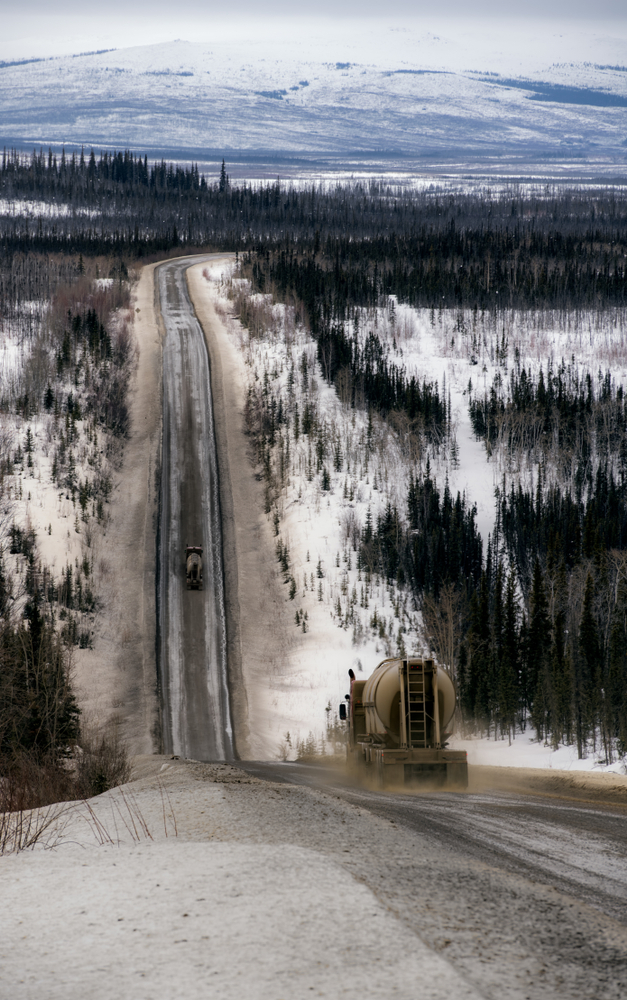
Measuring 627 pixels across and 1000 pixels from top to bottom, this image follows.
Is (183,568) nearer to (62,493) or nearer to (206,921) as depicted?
(62,493)

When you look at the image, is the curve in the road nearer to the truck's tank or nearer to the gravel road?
the truck's tank

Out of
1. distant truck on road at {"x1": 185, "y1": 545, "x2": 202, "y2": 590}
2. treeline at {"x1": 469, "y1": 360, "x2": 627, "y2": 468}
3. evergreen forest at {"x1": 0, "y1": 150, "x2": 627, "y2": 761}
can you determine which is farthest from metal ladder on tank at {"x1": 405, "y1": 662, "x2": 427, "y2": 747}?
treeline at {"x1": 469, "y1": 360, "x2": 627, "y2": 468}

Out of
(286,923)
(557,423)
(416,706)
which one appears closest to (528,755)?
(416,706)

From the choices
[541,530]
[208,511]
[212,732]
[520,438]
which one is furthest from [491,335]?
[212,732]

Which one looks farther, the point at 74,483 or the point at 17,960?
the point at 74,483

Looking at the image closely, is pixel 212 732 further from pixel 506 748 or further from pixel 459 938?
pixel 459 938

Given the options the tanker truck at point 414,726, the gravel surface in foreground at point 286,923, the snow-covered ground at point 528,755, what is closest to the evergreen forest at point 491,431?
the snow-covered ground at point 528,755

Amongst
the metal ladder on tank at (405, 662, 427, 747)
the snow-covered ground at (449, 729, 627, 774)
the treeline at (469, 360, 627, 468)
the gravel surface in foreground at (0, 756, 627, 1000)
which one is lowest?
the snow-covered ground at (449, 729, 627, 774)

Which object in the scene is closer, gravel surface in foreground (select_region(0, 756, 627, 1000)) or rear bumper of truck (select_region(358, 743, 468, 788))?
gravel surface in foreground (select_region(0, 756, 627, 1000))
